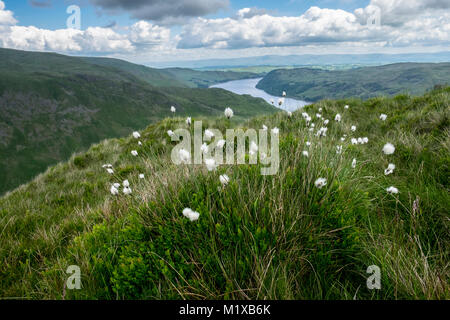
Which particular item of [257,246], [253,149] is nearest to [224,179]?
[257,246]

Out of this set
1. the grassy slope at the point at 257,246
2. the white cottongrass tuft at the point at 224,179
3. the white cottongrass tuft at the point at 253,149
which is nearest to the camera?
the grassy slope at the point at 257,246

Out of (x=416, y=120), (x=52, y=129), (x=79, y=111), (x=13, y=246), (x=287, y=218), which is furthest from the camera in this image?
(x=79, y=111)

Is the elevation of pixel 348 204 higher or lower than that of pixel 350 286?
higher

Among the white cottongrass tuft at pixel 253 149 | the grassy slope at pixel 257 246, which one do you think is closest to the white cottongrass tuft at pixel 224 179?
the grassy slope at pixel 257 246

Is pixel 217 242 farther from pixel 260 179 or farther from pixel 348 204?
pixel 348 204

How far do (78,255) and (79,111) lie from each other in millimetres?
233582

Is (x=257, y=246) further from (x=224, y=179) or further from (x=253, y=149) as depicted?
(x=253, y=149)

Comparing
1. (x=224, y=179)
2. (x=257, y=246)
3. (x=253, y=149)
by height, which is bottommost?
(x=257, y=246)

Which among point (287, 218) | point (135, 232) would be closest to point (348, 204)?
point (287, 218)

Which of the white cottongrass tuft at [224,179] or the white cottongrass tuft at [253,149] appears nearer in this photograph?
the white cottongrass tuft at [224,179]

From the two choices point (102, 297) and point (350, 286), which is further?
point (102, 297)

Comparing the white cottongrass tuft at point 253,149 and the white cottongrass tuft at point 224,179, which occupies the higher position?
the white cottongrass tuft at point 253,149

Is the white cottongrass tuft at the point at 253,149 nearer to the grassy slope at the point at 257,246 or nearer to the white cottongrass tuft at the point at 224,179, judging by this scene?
the grassy slope at the point at 257,246
